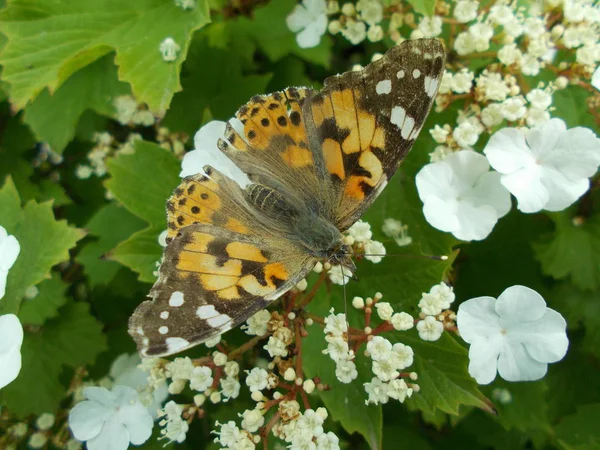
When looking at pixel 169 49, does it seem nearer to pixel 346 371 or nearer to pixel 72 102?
pixel 72 102

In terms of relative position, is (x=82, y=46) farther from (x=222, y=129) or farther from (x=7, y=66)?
(x=222, y=129)

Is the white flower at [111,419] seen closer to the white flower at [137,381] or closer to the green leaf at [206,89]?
the white flower at [137,381]

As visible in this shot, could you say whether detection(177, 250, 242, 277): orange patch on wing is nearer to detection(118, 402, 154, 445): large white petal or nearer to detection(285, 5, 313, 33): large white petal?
detection(118, 402, 154, 445): large white petal

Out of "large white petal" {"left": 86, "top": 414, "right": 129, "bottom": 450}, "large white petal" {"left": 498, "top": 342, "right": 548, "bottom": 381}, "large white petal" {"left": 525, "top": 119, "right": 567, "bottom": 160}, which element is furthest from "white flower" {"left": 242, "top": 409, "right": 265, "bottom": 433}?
"large white petal" {"left": 525, "top": 119, "right": 567, "bottom": 160}

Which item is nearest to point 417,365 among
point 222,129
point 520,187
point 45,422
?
point 520,187

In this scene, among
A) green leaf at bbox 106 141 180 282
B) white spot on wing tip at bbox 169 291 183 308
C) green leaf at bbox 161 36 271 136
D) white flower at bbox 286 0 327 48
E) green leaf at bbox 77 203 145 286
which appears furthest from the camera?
green leaf at bbox 161 36 271 136

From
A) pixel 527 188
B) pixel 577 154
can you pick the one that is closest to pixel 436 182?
pixel 527 188

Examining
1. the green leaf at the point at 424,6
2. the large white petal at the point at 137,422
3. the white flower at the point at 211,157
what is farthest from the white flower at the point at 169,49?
the large white petal at the point at 137,422

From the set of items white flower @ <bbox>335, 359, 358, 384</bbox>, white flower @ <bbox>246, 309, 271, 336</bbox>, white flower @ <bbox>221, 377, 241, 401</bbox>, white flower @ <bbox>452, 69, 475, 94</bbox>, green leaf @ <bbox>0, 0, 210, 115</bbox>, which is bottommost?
white flower @ <bbox>221, 377, 241, 401</bbox>
